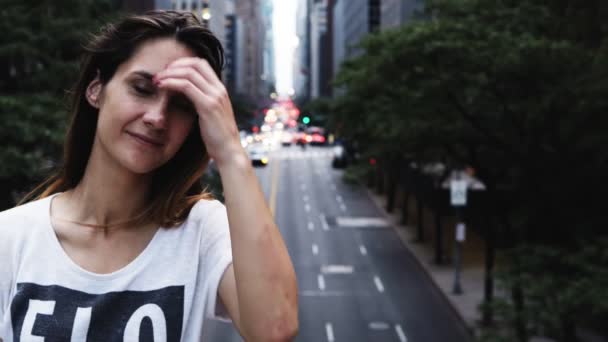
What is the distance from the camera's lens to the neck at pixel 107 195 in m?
2.26

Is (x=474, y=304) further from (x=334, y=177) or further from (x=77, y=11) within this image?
(x=334, y=177)

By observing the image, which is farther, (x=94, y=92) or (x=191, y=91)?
(x=94, y=92)

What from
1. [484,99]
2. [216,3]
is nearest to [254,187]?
[484,99]

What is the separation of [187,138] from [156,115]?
0.34 metres

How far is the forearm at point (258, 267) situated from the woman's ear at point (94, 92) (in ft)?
1.99

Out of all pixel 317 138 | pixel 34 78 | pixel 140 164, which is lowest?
pixel 317 138

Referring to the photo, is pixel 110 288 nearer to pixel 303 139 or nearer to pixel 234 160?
pixel 234 160

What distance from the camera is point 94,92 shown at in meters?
2.30

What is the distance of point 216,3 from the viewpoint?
126 m

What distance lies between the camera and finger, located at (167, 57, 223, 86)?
2043mm

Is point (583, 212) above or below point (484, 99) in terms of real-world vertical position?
below

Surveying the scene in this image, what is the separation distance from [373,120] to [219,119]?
77.2 feet

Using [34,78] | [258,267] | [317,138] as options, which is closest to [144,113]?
[258,267]

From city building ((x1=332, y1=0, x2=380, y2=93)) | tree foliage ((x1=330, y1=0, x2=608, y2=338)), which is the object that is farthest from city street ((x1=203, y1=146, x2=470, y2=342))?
city building ((x1=332, y1=0, x2=380, y2=93))
